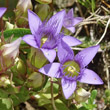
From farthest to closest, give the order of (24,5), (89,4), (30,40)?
1. (89,4)
2. (24,5)
3. (30,40)

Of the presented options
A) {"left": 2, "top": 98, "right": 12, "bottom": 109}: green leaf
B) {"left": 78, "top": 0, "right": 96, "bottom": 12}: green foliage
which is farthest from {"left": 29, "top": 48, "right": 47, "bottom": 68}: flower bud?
{"left": 78, "top": 0, "right": 96, "bottom": 12}: green foliage

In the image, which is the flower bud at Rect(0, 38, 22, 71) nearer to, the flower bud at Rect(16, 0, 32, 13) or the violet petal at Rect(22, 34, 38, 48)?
the violet petal at Rect(22, 34, 38, 48)

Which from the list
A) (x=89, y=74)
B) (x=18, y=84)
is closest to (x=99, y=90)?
(x=89, y=74)

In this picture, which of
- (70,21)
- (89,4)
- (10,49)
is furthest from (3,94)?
(89,4)

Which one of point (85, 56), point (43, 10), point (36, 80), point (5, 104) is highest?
point (43, 10)

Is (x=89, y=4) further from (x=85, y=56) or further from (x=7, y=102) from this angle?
(x=7, y=102)

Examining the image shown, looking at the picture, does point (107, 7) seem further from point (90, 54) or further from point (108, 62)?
point (90, 54)
